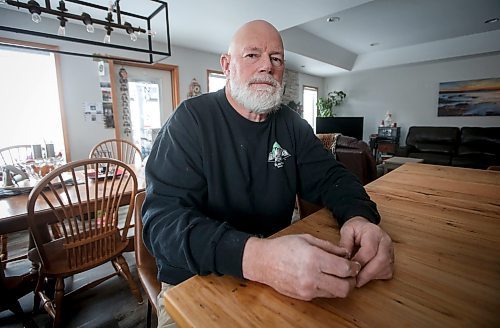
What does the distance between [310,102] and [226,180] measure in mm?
6561

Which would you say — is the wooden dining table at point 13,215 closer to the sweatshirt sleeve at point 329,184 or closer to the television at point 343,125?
the sweatshirt sleeve at point 329,184

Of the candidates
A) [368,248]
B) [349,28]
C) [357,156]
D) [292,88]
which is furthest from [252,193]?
[292,88]

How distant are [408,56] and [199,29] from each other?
4.47 meters

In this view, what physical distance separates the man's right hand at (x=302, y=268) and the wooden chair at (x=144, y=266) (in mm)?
617

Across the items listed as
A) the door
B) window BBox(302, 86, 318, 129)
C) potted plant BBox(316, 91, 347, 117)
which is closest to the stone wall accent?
window BBox(302, 86, 318, 129)

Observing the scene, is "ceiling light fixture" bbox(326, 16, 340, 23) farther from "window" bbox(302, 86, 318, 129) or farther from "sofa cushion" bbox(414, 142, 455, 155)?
"sofa cushion" bbox(414, 142, 455, 155)

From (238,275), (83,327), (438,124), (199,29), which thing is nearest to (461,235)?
(238,275)

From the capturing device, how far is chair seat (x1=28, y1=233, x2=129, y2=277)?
1.28 metres

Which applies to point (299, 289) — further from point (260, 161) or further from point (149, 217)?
point (260, 161)

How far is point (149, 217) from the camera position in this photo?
64 cm

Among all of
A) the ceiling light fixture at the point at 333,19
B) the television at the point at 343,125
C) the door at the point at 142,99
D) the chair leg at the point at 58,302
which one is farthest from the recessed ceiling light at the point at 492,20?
the chair leg at the point at 58,302

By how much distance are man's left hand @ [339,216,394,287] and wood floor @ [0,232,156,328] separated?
1275 millimetres

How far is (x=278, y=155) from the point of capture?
93cm

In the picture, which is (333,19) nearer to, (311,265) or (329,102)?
(329,102)
